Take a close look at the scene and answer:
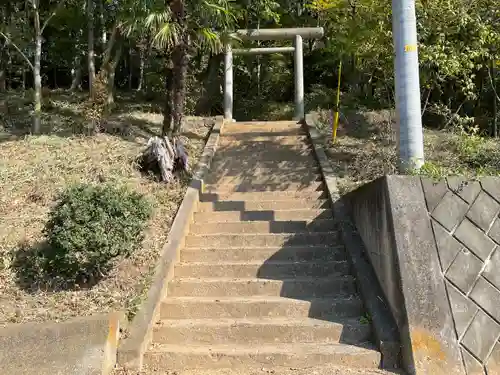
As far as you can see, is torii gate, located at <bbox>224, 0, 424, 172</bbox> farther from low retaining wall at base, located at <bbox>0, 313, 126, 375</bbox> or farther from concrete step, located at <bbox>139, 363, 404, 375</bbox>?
low retaining wall at base, located at <bbox>0, 313, 126, 375</bbox>

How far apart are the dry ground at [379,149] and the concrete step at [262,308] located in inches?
99.0

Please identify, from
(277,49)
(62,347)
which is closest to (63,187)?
(62,347)

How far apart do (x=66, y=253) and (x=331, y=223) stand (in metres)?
3.36

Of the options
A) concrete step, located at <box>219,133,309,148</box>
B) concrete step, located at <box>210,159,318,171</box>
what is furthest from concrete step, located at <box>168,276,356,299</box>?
concrete step, located at <box>219,133,309,148</box>

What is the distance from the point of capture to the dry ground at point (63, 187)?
4785 millimetres

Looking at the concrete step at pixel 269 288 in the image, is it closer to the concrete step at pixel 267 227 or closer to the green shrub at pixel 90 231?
the green shrub at pixel 90 231

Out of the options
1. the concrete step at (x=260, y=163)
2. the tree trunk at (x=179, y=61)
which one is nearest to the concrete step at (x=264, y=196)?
the concrete step at (x=260, y=163)

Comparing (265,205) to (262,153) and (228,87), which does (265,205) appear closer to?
(262,153)

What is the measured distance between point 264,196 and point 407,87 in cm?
284

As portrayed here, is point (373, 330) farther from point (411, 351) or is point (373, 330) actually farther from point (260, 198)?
point (260, 198)

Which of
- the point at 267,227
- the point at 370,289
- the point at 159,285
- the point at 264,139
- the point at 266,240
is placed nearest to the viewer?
the point at 370,289

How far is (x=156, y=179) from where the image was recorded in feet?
25.2

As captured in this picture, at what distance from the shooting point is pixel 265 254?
5867 millimetres

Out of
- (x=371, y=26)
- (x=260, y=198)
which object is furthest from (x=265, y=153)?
(x=371, y=26)
